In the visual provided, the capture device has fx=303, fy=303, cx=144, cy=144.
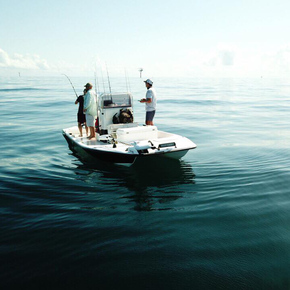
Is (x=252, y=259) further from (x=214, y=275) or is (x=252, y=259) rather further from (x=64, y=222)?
(x=64, y=222)

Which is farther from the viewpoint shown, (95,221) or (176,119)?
(176,119)

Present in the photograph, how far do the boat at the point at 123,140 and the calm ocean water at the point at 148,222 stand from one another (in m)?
0.53

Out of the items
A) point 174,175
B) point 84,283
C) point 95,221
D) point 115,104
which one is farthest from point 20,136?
point 84,283

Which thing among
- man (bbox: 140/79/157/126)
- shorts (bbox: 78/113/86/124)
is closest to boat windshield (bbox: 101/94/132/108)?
man (bbox: 140/79/157/126)

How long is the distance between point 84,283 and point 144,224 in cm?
168

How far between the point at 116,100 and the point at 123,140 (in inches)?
69.0

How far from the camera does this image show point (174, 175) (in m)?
7.90

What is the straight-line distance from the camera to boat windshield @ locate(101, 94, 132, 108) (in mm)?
9695

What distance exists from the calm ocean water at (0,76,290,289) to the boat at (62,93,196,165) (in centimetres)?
53

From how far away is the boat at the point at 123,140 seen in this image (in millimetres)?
7691

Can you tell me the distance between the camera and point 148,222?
5.37m

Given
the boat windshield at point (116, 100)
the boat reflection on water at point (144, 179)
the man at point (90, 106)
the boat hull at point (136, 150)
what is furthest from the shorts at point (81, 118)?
the boat reflection on water at point (144, 179)

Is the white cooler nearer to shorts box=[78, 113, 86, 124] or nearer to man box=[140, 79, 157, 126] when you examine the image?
man box=[140, 79, 157, 126]

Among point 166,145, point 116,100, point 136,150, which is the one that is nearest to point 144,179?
point 136,150
